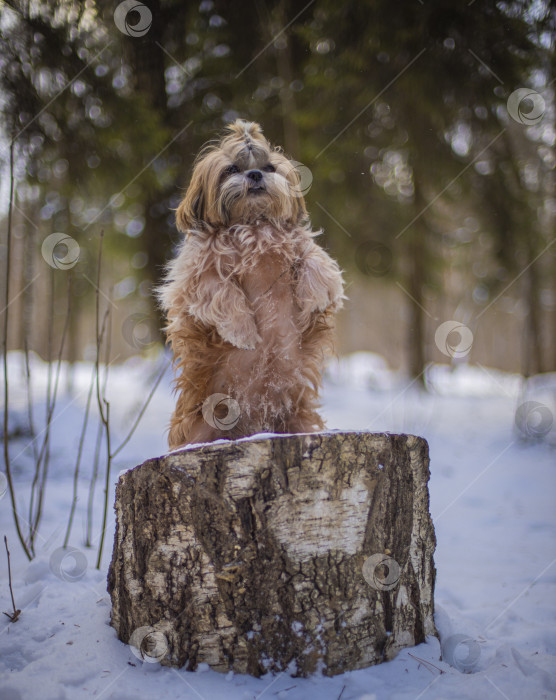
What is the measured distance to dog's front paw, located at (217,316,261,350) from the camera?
2.34 meters

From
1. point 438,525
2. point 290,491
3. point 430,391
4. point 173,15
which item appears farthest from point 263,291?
point 430,391

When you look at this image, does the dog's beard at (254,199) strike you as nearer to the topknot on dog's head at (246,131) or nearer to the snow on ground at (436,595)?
the topknot on dog's head at (246,131)

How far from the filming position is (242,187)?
2.53m

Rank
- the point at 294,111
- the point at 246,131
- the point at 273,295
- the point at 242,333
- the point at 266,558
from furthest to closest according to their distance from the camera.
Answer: the point at 294,111, the point at 246,131, the point at 273,295, the point at 242,333, the point at 266,558

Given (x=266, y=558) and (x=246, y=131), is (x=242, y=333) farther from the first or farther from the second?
(x=246, y=131)

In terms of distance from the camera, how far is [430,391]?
9758mm

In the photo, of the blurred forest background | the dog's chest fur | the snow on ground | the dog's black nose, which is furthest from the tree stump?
the blurred forest background

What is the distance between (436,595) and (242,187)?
8.34ft

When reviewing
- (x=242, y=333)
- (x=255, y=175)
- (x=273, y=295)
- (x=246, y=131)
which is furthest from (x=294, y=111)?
(x=242, y=333)

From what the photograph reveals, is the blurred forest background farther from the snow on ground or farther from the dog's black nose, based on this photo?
the snow on ground

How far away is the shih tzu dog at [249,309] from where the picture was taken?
7.84ft

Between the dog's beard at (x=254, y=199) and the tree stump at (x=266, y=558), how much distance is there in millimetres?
1253

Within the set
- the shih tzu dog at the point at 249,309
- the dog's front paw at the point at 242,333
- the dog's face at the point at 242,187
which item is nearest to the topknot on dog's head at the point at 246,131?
the dog's face at the point at 242,187

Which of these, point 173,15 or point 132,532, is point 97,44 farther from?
point 132,532
